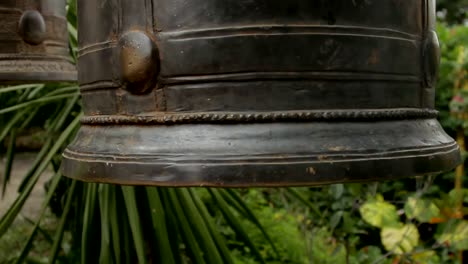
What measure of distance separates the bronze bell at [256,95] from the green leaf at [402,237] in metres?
1.51

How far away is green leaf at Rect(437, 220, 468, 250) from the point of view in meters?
2.20

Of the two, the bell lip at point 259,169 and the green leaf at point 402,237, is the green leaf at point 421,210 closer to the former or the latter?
the green leaf at point 402,237

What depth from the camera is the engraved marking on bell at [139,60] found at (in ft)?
2.35

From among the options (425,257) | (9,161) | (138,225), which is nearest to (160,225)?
(138,225)

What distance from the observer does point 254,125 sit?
27.4 inches

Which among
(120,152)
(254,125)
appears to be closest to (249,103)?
(254,125)

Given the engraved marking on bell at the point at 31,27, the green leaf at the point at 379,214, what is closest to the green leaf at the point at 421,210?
the green leaf at the point at 379,214

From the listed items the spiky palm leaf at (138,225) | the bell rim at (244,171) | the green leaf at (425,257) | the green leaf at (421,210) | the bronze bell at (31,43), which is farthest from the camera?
the green leaf at (425,257)

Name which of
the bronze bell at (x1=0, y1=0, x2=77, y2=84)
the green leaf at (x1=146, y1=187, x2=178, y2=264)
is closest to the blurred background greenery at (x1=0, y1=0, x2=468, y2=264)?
the green leaf at (x1=146, y1=187, x2=178, y2=264)

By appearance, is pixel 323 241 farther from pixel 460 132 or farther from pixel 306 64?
pixel 306 64

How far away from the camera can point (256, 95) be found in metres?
0.70

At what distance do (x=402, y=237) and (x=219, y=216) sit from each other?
883mm

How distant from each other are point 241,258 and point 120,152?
181 cm

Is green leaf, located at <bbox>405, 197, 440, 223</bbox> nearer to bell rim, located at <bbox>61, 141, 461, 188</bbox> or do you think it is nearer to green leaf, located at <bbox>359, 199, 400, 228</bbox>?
green leaf, located at <bbox>359, 199, 400, 228</bbox>
